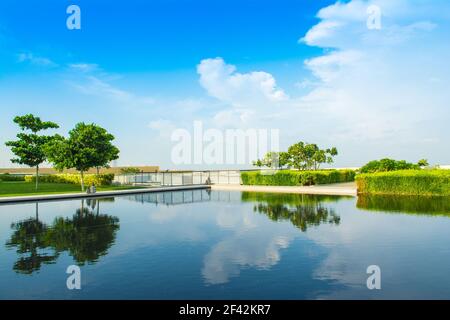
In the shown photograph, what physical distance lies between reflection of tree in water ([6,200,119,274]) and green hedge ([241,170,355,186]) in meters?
25.5

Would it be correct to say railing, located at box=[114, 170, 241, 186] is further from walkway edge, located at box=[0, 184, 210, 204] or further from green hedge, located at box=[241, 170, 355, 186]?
walkway edge, located at box=[0, 184, 210, 204]

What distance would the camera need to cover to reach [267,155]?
61562mm

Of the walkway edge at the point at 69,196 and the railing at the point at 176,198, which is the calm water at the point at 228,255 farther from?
the walkway edge at the point at 69,196

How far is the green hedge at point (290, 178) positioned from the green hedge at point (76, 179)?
670 inches

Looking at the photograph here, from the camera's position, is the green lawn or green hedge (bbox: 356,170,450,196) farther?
the green lawn

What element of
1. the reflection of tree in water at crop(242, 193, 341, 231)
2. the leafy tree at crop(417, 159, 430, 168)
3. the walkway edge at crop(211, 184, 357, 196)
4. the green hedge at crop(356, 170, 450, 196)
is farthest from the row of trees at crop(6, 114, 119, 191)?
the leafy tree at crop(417, 159, 430, 168)

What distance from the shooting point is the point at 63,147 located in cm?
3400

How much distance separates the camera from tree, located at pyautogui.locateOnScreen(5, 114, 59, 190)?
127ft

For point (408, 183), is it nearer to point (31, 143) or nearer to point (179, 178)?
point (179, 178)

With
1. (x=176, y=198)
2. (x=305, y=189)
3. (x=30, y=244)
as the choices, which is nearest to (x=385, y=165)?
(x=305, y=189)

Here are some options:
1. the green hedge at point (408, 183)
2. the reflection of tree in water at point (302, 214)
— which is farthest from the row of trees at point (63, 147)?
the green hedge at point (408, 183)

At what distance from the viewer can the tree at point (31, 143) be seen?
38.8 metres
